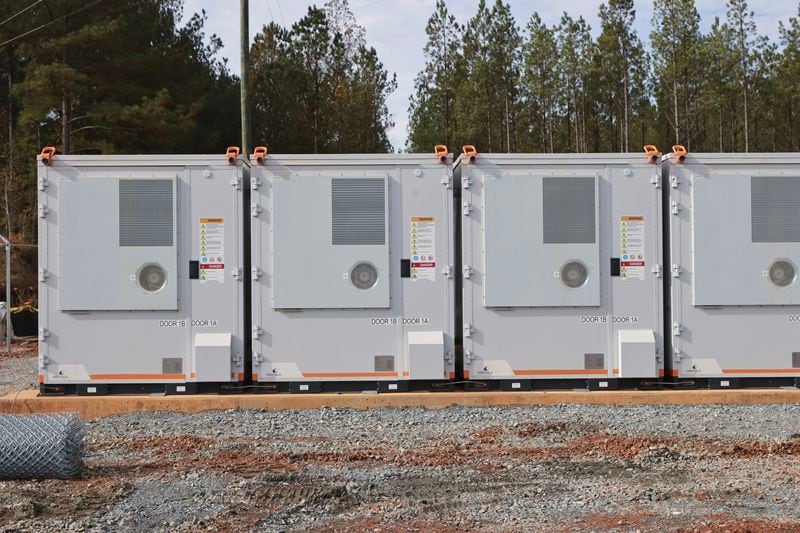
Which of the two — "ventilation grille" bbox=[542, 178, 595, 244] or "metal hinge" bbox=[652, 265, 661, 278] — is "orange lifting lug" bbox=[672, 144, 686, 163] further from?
"metal hinge" bbox=[652, 265, 661, 278]

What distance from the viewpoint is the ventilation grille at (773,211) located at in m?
10.6

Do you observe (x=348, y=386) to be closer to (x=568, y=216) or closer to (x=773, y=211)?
(x=568, y=216)

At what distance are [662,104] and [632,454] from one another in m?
40.5

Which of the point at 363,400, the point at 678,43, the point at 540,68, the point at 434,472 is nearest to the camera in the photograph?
the point at 434,472

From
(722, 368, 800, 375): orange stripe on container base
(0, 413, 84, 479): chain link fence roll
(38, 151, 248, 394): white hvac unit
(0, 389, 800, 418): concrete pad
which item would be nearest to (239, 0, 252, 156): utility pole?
(38, 151, 248, 394): white hvac unit

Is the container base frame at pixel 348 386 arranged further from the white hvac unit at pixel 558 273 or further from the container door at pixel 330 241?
the container door at pixel 330 241

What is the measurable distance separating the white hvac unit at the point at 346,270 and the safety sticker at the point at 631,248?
6.31ft

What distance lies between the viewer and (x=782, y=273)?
10641mm

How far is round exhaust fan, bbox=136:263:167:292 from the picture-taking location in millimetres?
10398

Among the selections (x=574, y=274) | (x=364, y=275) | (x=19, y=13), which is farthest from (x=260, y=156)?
(x=19, y=13)

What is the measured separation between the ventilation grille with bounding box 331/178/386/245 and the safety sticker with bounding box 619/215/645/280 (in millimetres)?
2679

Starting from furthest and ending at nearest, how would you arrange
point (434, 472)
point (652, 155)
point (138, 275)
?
point (652, 155)
point (138, 275)
point (434, 472)

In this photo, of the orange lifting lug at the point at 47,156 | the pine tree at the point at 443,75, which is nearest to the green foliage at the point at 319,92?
the pine tree at the point at 443,75

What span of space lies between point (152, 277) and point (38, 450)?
3754 millimetres
